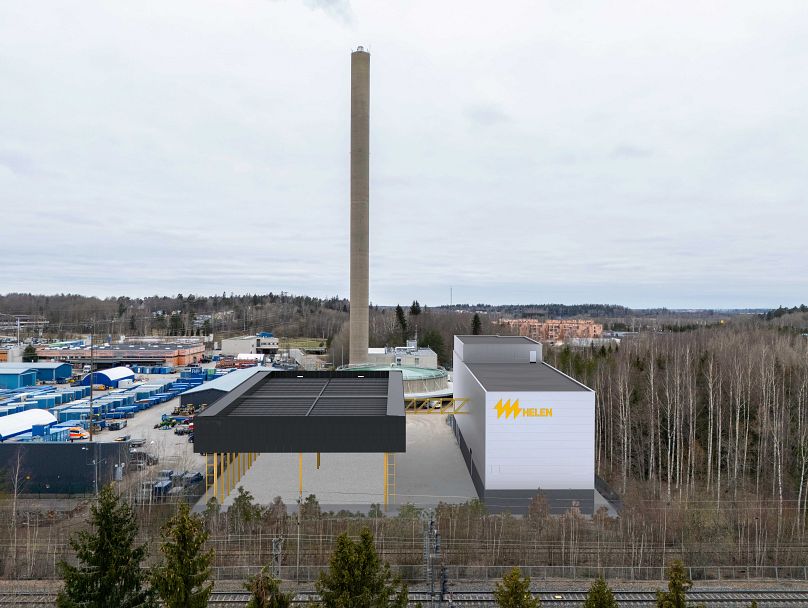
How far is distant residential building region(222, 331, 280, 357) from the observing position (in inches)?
3568

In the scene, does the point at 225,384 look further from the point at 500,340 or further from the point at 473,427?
the point at 473,427

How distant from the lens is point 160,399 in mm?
53906

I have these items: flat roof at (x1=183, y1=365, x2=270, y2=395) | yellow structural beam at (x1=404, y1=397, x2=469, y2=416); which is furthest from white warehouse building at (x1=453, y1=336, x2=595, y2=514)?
flat roof at (x1=183, y1=365, x2=270, y2=395)

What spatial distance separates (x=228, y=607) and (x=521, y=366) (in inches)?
965

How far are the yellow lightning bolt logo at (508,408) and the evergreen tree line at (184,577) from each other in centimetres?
1245

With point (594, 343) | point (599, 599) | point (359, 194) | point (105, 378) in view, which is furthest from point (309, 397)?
point (594, 343)

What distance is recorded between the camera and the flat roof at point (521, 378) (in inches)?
979

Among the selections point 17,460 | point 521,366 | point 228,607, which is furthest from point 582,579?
point 17,460

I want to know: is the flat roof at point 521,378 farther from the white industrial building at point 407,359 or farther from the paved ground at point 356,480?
the white industrial building at point 407,359

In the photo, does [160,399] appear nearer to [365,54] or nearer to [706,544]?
[365,54]

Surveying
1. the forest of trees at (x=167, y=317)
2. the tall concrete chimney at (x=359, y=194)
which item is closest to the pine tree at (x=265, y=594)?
the tall concrete chimney at (x=359, y=194)

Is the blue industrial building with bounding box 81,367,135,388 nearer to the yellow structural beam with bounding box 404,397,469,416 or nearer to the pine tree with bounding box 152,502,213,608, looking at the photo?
the yellow structural beam with bounding box 404,397,469,416

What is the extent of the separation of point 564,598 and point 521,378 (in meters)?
14.4

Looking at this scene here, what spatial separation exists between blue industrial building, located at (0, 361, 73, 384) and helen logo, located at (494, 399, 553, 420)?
62953 mm
